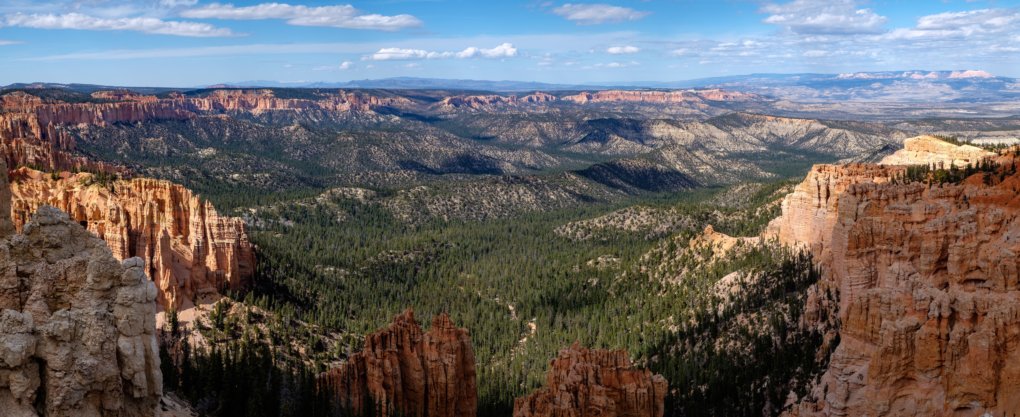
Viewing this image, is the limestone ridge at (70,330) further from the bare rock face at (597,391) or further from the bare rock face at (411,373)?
the bare rock face at (411,373)

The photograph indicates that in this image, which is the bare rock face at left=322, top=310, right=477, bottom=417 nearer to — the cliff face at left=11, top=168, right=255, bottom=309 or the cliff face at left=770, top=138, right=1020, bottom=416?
the cliff face at left=11, top=168, right=255, bottom=309

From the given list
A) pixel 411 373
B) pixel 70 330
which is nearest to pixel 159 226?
pixel 411 373

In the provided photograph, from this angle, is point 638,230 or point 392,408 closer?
point 392,408

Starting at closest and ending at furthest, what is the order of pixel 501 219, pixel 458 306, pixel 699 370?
pixel 699 370 < pixel 458 306 < pixel 501 219

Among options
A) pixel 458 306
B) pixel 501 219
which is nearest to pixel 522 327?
pixel 458 306

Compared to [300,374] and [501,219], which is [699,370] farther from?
[501,219]

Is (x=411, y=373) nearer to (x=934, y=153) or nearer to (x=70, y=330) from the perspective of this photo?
(x=70, y=330)

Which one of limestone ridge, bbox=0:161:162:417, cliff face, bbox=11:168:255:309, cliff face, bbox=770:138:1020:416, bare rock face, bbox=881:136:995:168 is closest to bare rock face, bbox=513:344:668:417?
cliff face, bbox=770:138:1020:416
